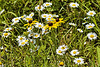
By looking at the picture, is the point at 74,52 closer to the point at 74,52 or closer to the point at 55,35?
the point at 74,52

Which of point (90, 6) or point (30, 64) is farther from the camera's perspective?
point (90, 6)

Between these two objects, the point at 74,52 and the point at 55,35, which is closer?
the point at 55,35

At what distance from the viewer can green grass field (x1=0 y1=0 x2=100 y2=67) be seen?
44.5 inches

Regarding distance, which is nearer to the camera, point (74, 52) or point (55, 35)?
point (55, 35)

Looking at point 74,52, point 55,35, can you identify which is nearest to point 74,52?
point 74,52

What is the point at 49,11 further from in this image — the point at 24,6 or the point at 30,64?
the point at 30,64

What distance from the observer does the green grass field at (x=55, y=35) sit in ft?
3.71

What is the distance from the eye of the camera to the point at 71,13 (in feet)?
5.66

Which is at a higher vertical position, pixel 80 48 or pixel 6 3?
pixel 6 3

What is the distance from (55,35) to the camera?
3.49 ft

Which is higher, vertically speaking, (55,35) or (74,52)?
(55,35)

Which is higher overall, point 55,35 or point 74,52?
point 55,35

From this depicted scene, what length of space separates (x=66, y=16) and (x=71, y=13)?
3.3 inches

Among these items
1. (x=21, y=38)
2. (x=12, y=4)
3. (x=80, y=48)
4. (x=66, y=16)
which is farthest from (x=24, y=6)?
(x=80, y=48)
